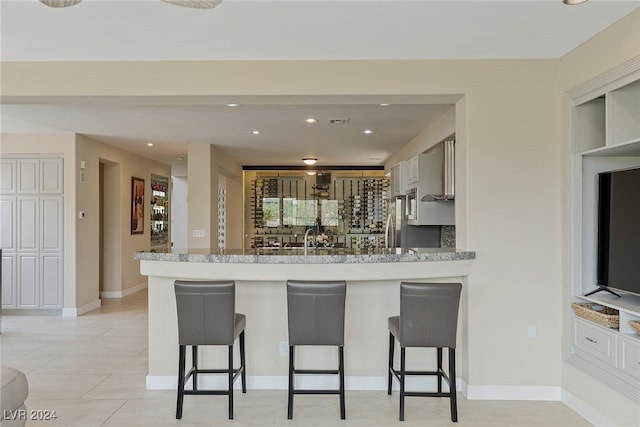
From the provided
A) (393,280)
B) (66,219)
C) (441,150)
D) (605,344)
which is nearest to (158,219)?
(66,219)

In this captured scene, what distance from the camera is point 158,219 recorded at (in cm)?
955

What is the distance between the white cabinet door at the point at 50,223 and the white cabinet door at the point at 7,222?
1.36 ft

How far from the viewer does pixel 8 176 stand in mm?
6426

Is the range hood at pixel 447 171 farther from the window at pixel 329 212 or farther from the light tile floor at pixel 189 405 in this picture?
the window at pixel 329 212

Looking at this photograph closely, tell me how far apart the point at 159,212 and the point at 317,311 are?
24.1 ft

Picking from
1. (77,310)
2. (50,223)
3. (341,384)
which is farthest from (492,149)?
(50,223)

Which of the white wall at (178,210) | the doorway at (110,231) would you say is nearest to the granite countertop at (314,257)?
the doorway at (110,231)

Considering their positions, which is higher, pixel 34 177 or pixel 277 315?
pixel 34 177

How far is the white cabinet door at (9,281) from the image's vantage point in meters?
6.41

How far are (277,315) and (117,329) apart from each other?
9.84ft

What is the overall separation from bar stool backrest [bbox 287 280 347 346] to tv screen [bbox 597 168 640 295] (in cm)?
179

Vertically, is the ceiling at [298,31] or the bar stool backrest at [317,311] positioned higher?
the ceiling at [298,31]

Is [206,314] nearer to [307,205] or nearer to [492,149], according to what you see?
[492,149]

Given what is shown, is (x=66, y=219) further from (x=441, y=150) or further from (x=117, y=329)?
(x=441, y=150)
